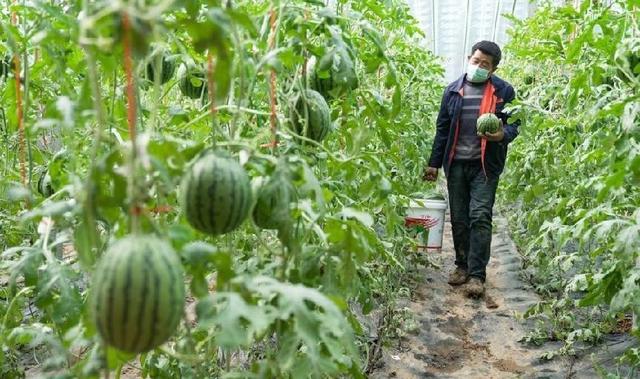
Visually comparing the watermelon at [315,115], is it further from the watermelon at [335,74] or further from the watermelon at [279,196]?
the watermelon at [279,196]

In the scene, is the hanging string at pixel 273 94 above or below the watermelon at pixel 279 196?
above

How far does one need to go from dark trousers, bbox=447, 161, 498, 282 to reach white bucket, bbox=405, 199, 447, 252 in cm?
21

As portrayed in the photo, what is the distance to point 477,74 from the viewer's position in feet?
16.8

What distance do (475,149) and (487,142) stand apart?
0.11 m

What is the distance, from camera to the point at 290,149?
5.50 feet

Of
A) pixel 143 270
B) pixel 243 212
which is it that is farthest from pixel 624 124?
pixel 143 270

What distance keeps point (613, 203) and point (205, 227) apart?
95.3 inches

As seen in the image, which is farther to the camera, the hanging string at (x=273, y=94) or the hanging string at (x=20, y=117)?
the hanging string at (x=20, y=117)

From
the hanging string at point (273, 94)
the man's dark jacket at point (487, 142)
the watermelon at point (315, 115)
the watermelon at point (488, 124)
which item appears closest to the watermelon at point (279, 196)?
the hanging string at point (273, 94)

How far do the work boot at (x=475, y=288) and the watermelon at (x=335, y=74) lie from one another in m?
3.37

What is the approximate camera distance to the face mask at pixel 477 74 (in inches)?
201

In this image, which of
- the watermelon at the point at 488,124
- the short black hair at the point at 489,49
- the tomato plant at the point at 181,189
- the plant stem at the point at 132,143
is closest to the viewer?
the plant stem at the point at 132,143

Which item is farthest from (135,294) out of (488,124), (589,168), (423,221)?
(423,221)

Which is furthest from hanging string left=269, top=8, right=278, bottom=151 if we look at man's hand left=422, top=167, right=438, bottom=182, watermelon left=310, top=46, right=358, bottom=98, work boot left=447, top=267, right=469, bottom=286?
work boot left=447, top=267, right=469, bottom=286
